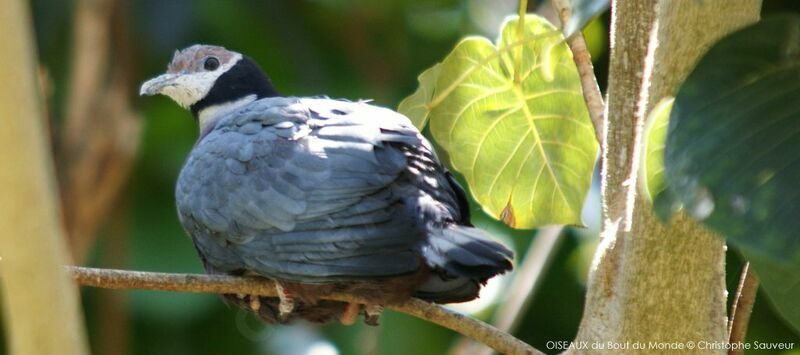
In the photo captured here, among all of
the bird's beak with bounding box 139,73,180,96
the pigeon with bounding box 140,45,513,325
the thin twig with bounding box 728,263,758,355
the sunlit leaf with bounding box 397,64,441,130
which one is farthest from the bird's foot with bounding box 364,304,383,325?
the bird's beak with bounding box 139,73,180,96

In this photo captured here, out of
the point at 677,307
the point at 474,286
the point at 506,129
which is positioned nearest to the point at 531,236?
the point at 506,129

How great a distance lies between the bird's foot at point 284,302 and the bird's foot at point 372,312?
203 mm

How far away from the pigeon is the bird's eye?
87 centimetres

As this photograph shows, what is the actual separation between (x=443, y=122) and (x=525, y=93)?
0.25 meters

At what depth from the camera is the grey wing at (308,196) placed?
272cm

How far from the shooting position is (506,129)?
3230mm

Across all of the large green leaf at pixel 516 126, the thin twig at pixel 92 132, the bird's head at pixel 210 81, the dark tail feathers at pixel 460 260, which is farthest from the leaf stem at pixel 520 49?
the thin twig at pixel 92 132

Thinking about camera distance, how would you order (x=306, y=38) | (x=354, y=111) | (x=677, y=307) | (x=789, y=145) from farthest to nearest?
(x=306, y=38)
(x=354, y=111)
(x=677, y=307)
(x=789, y=145)

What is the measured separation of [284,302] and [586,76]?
998mm

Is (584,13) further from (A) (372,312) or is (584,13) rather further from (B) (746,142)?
(A) (372,312)

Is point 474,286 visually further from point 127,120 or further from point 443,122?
point 127,120

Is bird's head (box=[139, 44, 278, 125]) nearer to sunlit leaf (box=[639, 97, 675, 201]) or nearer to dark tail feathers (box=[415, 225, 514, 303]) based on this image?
dark tail feathers (box=[415, 225, 514, 303])

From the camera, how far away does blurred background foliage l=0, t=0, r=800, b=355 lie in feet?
18.1

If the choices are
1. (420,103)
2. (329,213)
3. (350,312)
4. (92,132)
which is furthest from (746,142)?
(92,132)
